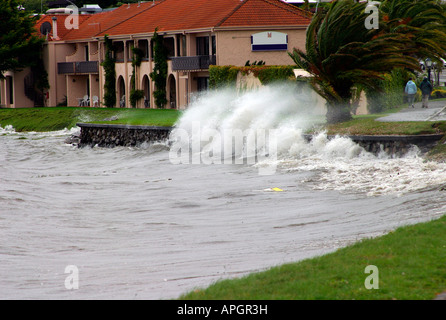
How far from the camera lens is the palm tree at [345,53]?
28234mm

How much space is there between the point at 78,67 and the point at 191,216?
49.7 metres

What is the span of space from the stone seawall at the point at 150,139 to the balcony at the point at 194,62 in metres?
9.06

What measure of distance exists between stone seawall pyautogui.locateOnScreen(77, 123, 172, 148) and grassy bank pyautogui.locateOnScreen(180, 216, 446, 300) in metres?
27.0

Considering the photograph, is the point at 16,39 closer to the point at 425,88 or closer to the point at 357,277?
the point at 425,88

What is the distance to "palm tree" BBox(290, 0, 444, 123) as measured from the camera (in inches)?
1112

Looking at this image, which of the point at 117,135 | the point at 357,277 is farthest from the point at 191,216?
the point at 117,135

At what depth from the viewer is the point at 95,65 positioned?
209 ft

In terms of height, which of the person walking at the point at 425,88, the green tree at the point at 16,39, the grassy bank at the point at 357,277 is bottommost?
the grassy bank at the point at 357,277

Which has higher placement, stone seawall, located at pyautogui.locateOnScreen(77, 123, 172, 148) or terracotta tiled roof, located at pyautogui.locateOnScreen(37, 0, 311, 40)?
terracotta tiled roof, located at pyautogui.locateOnScreen(37, 0, 311, 40)

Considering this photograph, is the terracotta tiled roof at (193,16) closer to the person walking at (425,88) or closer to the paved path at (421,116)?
the person walking at (425,88)

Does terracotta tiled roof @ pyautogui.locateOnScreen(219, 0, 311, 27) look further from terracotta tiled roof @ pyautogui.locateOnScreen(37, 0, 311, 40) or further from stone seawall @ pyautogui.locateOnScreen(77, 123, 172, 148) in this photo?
stone seawall @ pyautogui.locateOnScreen(77, 123, 172, 148)

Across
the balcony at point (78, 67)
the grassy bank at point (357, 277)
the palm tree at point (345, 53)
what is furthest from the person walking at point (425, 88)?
the balcony at point (78, 67)

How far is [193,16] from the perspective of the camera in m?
53.3

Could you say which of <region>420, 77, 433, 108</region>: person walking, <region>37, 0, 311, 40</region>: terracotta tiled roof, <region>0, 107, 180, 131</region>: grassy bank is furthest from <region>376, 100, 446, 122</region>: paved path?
<region>37, 0, 311, 40</region>: terracotta tiled roof
